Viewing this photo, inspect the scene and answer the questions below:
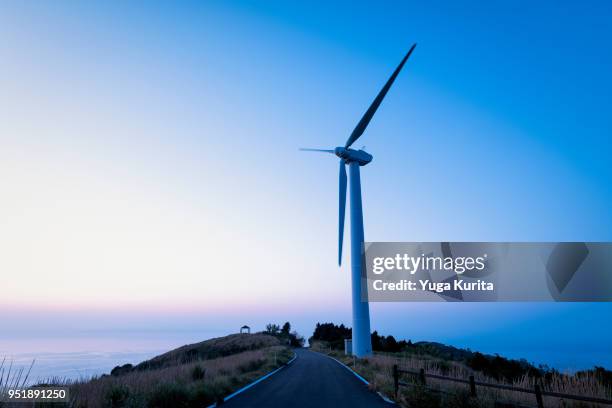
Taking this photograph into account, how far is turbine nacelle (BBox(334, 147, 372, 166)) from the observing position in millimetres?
39406

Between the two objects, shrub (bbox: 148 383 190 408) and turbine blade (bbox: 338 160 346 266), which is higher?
turbine blade (bbox: 338 160 346 266)

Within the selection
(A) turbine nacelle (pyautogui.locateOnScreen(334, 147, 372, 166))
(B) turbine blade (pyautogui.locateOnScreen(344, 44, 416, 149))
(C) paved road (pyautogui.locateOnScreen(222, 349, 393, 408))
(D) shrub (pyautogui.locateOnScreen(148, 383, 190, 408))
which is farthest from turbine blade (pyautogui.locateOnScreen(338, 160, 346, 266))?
(D) shrub (pyautogui.locateOnScreen(148, 383, 190, 408))

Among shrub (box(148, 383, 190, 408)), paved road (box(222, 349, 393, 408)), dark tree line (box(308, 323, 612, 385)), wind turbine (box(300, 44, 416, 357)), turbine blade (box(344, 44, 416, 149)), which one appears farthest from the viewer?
wind turbine (box(300, 44, 416, 357))

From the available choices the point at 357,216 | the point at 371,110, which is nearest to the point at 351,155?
the point at 371,110

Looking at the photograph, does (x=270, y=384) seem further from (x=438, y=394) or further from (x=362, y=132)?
(x=362, y=132)

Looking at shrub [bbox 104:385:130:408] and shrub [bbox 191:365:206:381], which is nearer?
shrub [bbox 104:385:130:408]

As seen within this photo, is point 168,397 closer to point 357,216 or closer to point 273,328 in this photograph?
point 357,216

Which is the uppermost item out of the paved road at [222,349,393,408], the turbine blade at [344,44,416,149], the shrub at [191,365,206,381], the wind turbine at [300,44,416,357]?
the turbine blade at [344,44,416,149]

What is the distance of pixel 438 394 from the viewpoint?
1362 cm

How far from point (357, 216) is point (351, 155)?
6.71 m

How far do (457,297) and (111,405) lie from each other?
25659 millimetres

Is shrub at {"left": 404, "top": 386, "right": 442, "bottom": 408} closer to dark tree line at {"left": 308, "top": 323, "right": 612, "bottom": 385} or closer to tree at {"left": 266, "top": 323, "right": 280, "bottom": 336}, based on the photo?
dark tree line at {"left": 308, "top": 323, "right": 612, "bottom": 385}

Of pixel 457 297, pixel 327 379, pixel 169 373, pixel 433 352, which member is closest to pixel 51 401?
pixel 169 373

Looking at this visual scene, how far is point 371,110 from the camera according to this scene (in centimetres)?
3616
